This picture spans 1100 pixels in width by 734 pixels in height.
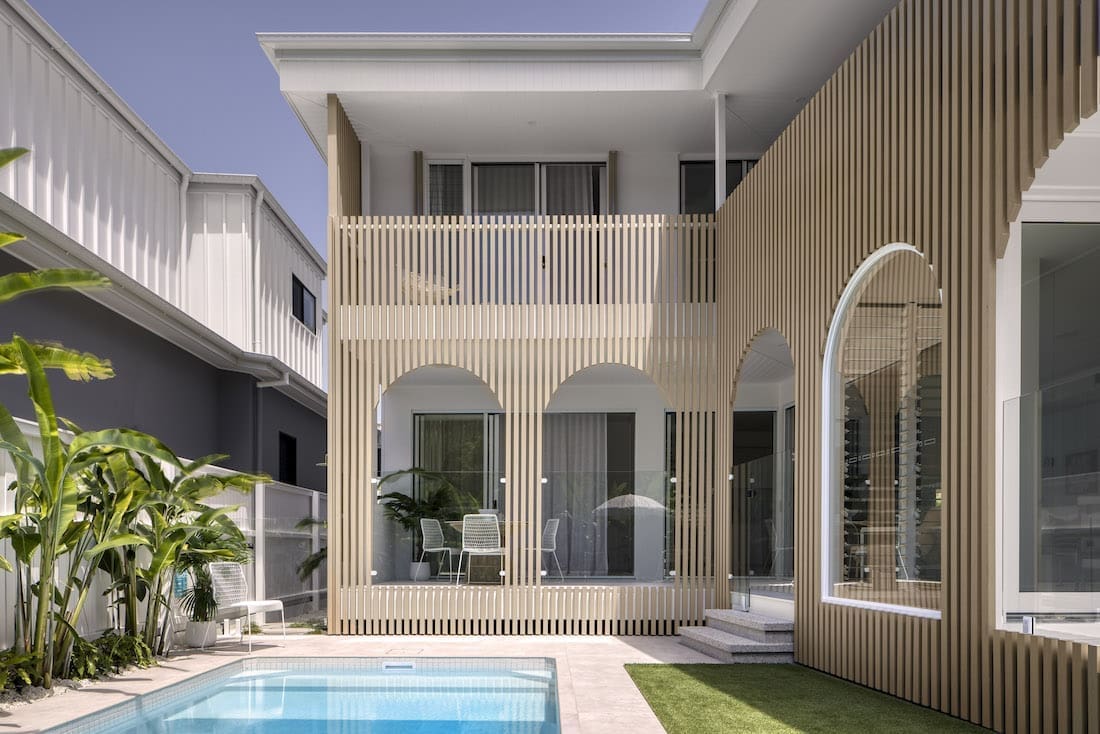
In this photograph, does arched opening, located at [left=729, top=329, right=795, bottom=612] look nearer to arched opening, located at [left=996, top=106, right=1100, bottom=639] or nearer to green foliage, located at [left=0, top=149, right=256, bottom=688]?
arched opening, located at [left=996, top=106, right=1100, bottom=639]

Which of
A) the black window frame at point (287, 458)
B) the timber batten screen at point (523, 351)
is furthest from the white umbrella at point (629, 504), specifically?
the black window frame at point (287, 458)

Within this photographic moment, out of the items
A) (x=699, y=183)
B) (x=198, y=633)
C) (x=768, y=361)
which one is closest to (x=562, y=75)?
(x=699, y=183)

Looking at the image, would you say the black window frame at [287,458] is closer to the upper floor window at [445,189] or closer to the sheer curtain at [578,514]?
the upper floor window at [445,189]

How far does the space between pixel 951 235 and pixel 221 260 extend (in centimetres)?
1276

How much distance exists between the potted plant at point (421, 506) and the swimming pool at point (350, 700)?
8.90ft

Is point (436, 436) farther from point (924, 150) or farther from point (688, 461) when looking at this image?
point (924, 150)

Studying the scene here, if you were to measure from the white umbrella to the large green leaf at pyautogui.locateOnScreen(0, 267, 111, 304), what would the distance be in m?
7.09

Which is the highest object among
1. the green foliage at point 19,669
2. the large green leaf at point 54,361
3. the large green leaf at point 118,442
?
the large green leaf at point 54,361

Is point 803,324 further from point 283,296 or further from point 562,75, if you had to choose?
point 283,296

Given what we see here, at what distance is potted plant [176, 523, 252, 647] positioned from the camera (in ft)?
33.1

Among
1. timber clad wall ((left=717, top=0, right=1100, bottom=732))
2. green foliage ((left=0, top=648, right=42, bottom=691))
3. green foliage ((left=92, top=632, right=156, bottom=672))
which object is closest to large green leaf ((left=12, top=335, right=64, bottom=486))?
green foliage ((left=0, top=648, right=42, bottom=691))

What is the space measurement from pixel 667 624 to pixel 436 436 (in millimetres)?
4315

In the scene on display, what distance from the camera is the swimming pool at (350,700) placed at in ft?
23.1

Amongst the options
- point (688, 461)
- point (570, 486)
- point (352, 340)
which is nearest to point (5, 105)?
point (352, 340)
